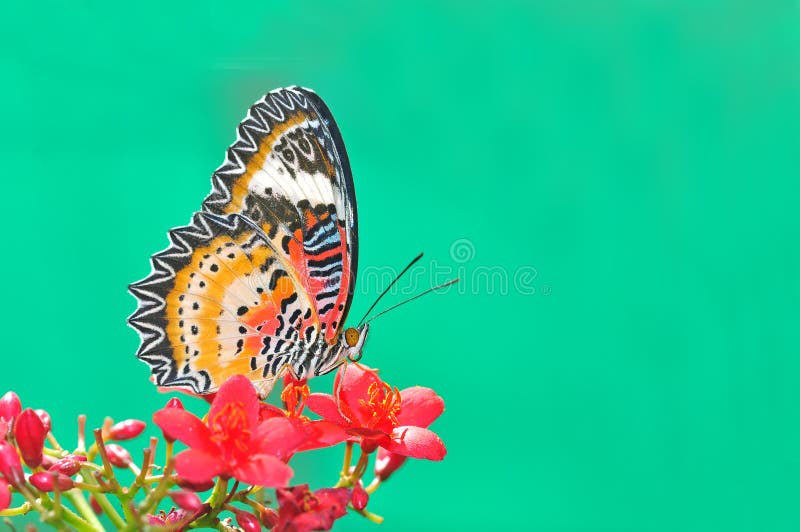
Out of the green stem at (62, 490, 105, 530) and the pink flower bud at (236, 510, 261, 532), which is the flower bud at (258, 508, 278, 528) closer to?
the pink flower bud at (236, 510, 261, 532)

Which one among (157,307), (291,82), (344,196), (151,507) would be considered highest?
(291,82)

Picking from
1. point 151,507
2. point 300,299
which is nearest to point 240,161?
point 300,299

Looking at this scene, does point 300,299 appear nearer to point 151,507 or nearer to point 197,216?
point 197,216

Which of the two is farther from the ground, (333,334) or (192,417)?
(333,334)

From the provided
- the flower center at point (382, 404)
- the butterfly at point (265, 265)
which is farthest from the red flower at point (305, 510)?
the butterfly at point (265, 265)

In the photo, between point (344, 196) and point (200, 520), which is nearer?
point (200, 520)

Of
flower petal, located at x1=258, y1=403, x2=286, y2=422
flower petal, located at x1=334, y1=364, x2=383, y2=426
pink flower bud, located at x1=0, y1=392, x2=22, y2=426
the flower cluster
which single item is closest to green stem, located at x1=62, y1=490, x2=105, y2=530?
the flower cluster
